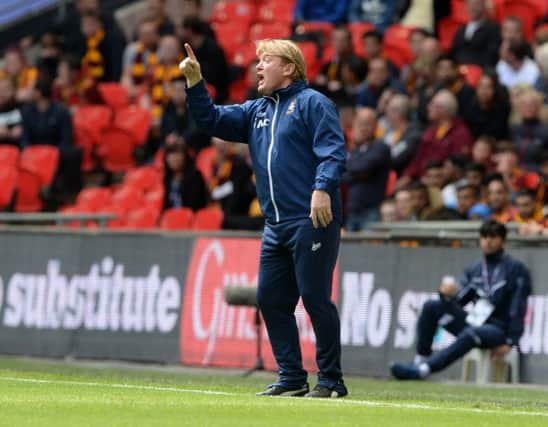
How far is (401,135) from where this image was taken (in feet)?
65.6

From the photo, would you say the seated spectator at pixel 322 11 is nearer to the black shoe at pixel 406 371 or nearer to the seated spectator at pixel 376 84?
the seated spectator at pixel 376 84

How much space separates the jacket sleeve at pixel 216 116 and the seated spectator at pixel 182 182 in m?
9.04

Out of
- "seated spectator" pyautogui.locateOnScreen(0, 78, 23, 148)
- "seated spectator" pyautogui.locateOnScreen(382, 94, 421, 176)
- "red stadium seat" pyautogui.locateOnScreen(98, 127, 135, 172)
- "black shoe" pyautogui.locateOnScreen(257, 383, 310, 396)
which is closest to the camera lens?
"black shoe" pyautogui.locateOnScreen(257, 383, 310, 396)

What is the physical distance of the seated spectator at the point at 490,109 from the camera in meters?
19.7

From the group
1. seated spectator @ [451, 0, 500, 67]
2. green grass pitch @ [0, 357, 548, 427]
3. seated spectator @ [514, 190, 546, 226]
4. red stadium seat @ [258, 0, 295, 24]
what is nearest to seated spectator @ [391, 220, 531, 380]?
seated spectator @ [514, 190, 546, 226]

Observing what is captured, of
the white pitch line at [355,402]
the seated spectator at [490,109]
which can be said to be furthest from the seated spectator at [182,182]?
the white pitch line at [355,402]

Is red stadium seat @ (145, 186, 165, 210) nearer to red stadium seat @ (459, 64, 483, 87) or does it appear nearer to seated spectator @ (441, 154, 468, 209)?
red stadium seat @ (459, 64, 483, 87)

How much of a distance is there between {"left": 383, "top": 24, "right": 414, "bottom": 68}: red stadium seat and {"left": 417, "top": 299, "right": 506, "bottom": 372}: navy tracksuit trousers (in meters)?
7.28

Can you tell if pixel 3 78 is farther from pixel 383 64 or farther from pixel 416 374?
pixel 416 374

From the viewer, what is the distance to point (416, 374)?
15688 mm

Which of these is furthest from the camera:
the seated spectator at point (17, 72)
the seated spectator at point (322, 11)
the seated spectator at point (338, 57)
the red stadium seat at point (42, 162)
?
the seated spectator at point (17, 72)

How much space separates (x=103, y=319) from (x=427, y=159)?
4018 mm

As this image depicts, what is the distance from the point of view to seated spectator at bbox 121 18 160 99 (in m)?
24.8

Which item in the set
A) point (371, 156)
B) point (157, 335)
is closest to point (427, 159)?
point (371, 156)
